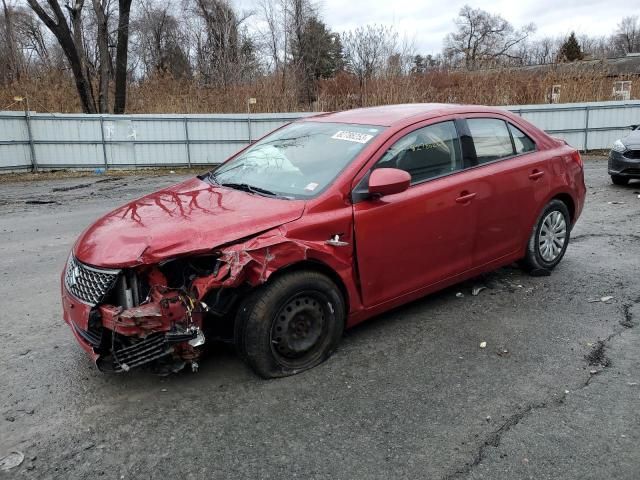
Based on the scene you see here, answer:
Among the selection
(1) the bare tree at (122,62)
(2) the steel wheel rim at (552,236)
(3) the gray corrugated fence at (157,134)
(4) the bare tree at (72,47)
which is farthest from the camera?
(1) the bare tree at (122,62)

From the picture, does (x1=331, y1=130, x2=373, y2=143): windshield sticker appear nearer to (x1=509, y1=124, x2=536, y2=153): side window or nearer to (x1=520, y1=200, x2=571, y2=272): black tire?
(x1=509, y1=124, x2=536, y2=153): side window

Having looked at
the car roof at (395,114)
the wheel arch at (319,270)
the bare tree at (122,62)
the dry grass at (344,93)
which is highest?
the bare tree at (122,62)

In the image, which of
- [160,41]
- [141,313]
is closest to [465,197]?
[141,313]

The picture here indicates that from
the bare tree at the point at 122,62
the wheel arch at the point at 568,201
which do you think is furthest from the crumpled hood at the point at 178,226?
the bare tree at the point at 122,62

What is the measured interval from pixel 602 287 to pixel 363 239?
271 centimetres

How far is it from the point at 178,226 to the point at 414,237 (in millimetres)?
1676

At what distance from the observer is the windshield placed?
3826 mm

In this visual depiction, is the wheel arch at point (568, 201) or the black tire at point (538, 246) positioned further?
the wheel arch at point (568, 201)

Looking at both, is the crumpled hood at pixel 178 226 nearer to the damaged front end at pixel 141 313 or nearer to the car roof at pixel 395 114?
the damaged front end at pixel 141 313

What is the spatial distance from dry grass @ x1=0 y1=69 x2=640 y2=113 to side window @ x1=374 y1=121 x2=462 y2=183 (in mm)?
16551

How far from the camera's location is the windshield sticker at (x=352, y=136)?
13.2 ft

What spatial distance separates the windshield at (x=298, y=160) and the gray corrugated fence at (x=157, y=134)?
13.1 m

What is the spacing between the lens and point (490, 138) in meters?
4.76

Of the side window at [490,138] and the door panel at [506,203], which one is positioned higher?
Answer: the side window at [490,138]
